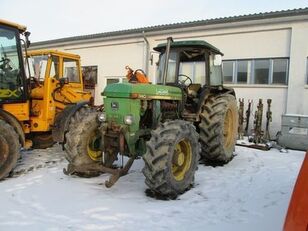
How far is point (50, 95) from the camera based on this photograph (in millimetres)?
7188

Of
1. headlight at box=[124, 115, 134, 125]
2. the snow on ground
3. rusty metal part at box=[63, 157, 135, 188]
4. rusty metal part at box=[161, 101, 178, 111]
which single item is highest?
rusty metal part at box=[161, 101, 178, 111]

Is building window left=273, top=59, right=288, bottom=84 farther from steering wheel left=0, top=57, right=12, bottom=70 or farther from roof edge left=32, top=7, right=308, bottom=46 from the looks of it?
steering wheel left=0, top=57, right=12, bottom=70

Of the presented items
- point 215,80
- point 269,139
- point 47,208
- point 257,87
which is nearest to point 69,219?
point 47,208

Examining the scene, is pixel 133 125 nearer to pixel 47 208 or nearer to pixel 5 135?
pixel 47 208

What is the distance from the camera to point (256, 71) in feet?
36.7

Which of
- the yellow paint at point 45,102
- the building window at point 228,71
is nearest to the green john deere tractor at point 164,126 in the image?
the yellow paint at point 45,102

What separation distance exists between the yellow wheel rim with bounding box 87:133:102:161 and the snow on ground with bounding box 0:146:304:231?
37 cm

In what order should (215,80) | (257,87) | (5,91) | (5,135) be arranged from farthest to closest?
(257,87) < (215,80) < (5,91) < (5,135)

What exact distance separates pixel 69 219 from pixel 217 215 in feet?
5.93

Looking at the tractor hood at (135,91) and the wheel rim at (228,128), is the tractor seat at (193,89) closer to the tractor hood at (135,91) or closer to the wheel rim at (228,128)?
the wheel rim at (228,128)

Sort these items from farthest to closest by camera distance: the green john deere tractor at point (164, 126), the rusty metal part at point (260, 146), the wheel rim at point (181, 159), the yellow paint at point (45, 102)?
the rusty metal part at point (260, 146), the yellow paint at point (45, 102), the wheel rim at point (181, 159), the green john deere tractor at point (164, 126)

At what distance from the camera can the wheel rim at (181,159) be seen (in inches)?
198

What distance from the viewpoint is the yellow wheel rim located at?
18.8 feet

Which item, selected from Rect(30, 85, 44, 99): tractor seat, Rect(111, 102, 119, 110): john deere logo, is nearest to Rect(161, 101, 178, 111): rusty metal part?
Rect(111, 102, 119, 110): john deere logo
